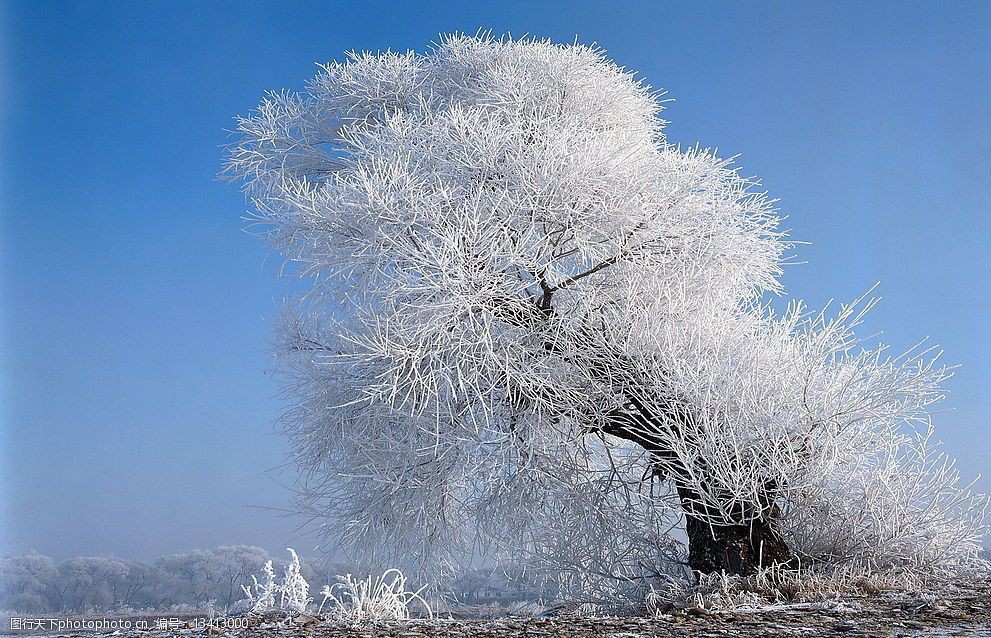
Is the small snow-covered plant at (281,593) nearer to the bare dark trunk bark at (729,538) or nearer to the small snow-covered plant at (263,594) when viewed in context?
the small snow-covered plant at (263,594)

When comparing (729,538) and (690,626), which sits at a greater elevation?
(729,538)

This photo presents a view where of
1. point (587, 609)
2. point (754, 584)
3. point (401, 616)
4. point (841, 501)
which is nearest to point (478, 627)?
point (401, 616)

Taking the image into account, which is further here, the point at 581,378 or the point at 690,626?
the point at 581,378

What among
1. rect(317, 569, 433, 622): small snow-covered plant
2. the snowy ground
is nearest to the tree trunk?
the snowy ground

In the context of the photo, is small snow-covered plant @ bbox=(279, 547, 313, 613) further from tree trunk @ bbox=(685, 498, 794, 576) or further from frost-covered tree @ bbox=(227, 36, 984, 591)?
tree trunk @ bbox=(685, 498, 794, 576)

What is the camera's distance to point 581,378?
678cm

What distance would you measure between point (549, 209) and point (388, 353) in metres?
1.81

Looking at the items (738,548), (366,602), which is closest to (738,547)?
(738,548)

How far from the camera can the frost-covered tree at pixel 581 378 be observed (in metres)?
6.19

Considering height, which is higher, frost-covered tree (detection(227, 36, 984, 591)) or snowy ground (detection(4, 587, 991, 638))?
frost-covered tree (detection(227, 36, 984, 591))

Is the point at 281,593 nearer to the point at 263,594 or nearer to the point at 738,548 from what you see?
the point at 263,594

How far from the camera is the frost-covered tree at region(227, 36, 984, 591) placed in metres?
6.19

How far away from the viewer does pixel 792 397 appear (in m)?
6.29

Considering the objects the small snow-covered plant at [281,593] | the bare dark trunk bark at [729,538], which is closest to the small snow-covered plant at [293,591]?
the small snow-covered plant at [281,593]
